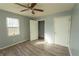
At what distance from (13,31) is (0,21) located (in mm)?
980

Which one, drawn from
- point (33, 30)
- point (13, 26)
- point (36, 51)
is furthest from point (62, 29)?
point (13, 26)

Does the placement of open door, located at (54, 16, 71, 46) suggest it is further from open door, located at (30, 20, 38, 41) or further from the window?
the window

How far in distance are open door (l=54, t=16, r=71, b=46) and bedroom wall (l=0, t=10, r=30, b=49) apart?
202 centimetres

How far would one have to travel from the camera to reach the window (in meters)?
3.63

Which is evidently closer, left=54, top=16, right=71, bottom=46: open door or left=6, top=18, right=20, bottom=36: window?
A: left=54, top=16, right=71, bottom=46: open door

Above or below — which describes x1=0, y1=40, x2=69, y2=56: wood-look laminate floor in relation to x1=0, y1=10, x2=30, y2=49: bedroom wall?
below

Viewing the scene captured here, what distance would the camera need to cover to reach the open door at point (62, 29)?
3.38 metres

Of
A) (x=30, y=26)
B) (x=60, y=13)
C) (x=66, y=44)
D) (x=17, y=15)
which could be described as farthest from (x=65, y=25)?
(x=17, y=15)

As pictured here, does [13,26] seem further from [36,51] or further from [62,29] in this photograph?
[62,29]

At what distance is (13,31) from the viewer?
3928mm

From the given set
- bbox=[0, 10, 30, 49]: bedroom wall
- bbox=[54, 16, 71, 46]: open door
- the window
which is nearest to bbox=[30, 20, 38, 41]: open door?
bbox=[0, 10, 30, 49]: bedroom wall

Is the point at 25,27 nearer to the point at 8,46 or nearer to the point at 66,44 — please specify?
the point at 8,46

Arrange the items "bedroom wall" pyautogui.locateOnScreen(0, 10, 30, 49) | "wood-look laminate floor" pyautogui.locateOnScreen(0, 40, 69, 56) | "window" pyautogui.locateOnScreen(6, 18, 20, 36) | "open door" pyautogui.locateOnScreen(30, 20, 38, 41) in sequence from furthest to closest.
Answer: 1. "open door" pyautogui.locateOnScreen(30, 20, 38, 41)
2. "window" pyautogui.locateOnScreen(6, 18, 20, 36)
3. "bedroom wall" pyautogui.locateOnScreen(0, 10, 30, 49)
4. "wood-look laminate floor" pyautogui.locateOnScreen(0, 40, 69, 56)

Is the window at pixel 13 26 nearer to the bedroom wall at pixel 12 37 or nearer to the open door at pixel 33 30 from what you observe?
the bedroom wall at pixel 12 37
